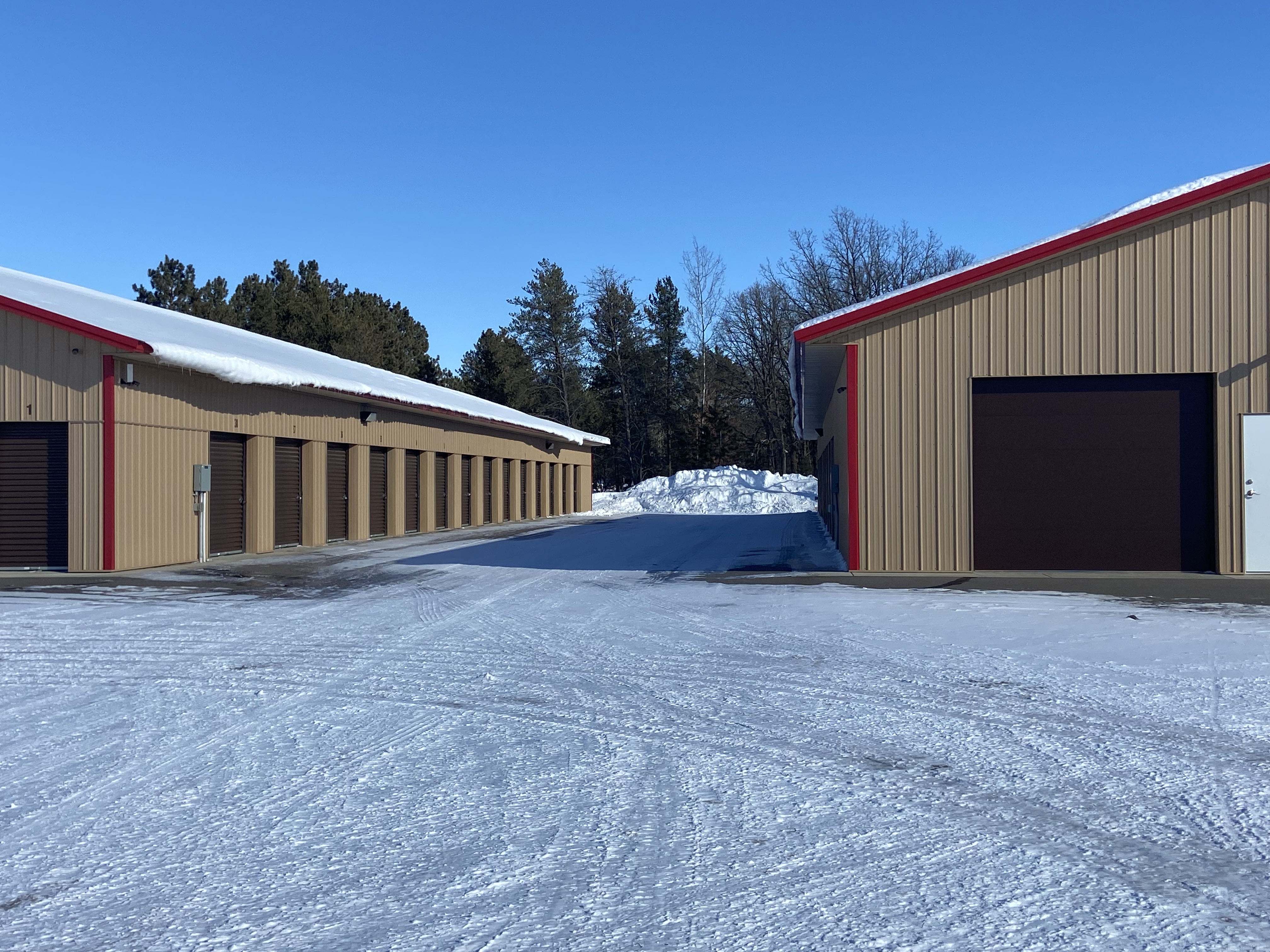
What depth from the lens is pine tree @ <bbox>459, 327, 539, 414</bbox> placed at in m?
59.7

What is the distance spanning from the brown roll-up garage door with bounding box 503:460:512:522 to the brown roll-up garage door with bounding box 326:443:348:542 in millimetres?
12185

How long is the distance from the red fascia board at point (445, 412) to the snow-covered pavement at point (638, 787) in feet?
41.9

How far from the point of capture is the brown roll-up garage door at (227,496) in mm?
18891

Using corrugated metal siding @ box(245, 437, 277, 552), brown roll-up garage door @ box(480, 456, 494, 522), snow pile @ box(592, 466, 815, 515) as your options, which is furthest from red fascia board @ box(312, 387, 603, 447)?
snow pile @ box(592, 466, 815, 515)

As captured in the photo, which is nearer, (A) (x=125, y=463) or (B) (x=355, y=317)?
(A) (x=125, y=463)

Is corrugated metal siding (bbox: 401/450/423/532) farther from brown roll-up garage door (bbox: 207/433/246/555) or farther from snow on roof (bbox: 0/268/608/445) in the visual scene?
brown roll-up garage door (bbox: 207/433/246/555)

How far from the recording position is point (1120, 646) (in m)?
9.09

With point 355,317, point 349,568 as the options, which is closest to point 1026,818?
point 349,568

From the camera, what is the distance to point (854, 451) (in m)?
15.0

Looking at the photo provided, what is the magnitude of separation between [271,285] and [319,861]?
54586 mm

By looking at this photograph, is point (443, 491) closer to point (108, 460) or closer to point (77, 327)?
point (108, 460)

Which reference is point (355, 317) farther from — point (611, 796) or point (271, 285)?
point (611, 796)

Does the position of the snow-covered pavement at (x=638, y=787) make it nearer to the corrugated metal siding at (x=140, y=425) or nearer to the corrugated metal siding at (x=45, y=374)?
the corrugated metal siding at (x=140, y=425)

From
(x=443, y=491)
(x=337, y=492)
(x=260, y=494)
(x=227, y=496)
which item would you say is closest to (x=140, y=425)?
(x=227, y=496)
